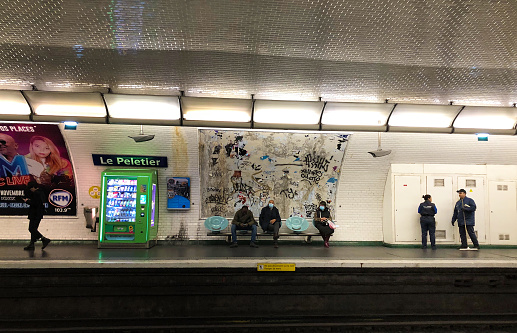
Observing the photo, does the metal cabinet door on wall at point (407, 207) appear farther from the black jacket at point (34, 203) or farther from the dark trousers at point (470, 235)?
the black jacket at point (34, 203)

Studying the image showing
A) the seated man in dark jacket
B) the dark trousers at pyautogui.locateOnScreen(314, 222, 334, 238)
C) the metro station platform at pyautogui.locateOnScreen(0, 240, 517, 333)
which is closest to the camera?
the metro station platform at pyautogui.locateOnScreen(0, 240, 517, 333)

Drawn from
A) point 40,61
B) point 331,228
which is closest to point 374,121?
point 331,228

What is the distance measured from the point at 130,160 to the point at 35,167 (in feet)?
7.90

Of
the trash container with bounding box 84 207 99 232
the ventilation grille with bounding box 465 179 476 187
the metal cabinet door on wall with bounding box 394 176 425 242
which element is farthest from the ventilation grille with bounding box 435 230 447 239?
the trash container with bounding box 84 207 99 232

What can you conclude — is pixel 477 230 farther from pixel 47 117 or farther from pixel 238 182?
pixel 47 117

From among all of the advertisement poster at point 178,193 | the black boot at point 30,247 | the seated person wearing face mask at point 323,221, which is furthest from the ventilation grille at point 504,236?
the black boot at point 30,247

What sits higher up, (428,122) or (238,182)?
(428,122)

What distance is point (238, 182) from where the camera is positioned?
10.0 meters

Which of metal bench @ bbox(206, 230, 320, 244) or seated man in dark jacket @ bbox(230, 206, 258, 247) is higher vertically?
seated man in dark jacket @ bbox(230, 206, 258, 247)

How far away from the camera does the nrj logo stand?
9.63 metres

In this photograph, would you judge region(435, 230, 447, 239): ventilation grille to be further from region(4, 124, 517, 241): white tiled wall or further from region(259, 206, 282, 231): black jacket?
region(259, 206, 282, 231): black jacket

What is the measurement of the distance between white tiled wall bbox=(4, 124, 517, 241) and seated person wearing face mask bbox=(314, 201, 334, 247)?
709mm

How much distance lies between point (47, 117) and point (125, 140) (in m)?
2.26

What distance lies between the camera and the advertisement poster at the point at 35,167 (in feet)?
30.5
